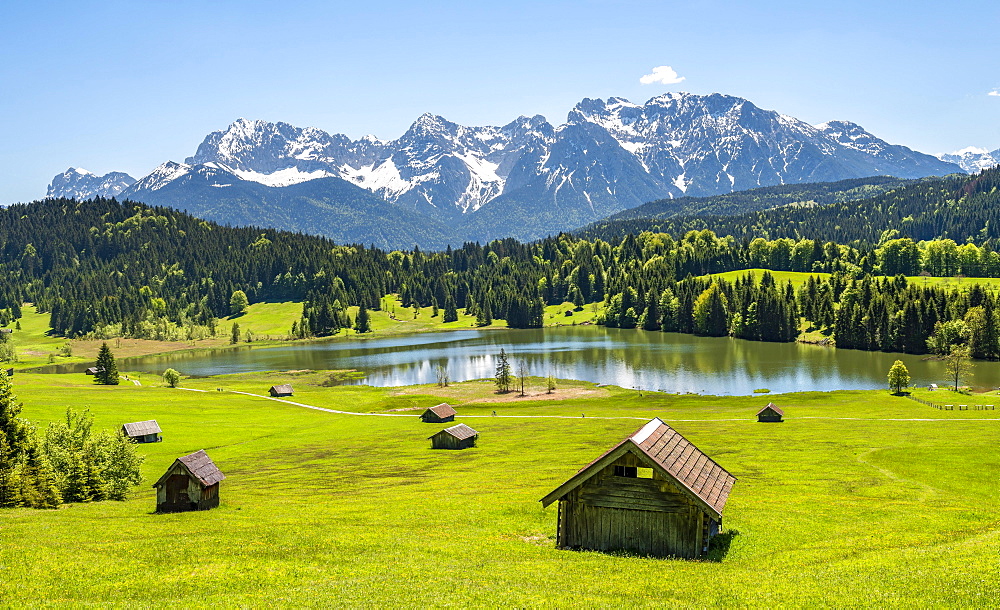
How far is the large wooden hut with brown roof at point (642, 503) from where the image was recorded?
26.9 m

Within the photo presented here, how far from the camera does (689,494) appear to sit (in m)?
26.4

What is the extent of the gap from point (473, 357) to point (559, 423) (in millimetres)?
107057

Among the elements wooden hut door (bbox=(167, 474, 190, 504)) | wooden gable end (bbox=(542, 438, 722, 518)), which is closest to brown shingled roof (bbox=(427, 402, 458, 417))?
wooden hut door (bbox=(167, 474, 190, 504))

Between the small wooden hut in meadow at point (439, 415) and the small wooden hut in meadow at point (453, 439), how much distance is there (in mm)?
14753

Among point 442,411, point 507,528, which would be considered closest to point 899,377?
point 442,411

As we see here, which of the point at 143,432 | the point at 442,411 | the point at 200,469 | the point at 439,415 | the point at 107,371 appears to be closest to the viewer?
the point at 200,469

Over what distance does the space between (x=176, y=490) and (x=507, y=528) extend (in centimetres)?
2330

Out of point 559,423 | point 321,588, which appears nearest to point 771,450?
point 559,423

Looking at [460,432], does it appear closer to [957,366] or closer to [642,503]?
[642,503]

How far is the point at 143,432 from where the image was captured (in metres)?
75.8

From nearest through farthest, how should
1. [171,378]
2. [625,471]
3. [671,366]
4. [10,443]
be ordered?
[625,471] < [10,443] < [171,378] < [671,366]

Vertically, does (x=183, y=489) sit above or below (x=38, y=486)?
below

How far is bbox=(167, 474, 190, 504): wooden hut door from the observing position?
142 ft

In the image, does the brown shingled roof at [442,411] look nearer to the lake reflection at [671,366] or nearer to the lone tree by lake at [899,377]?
the lake reflection at [671,366]
